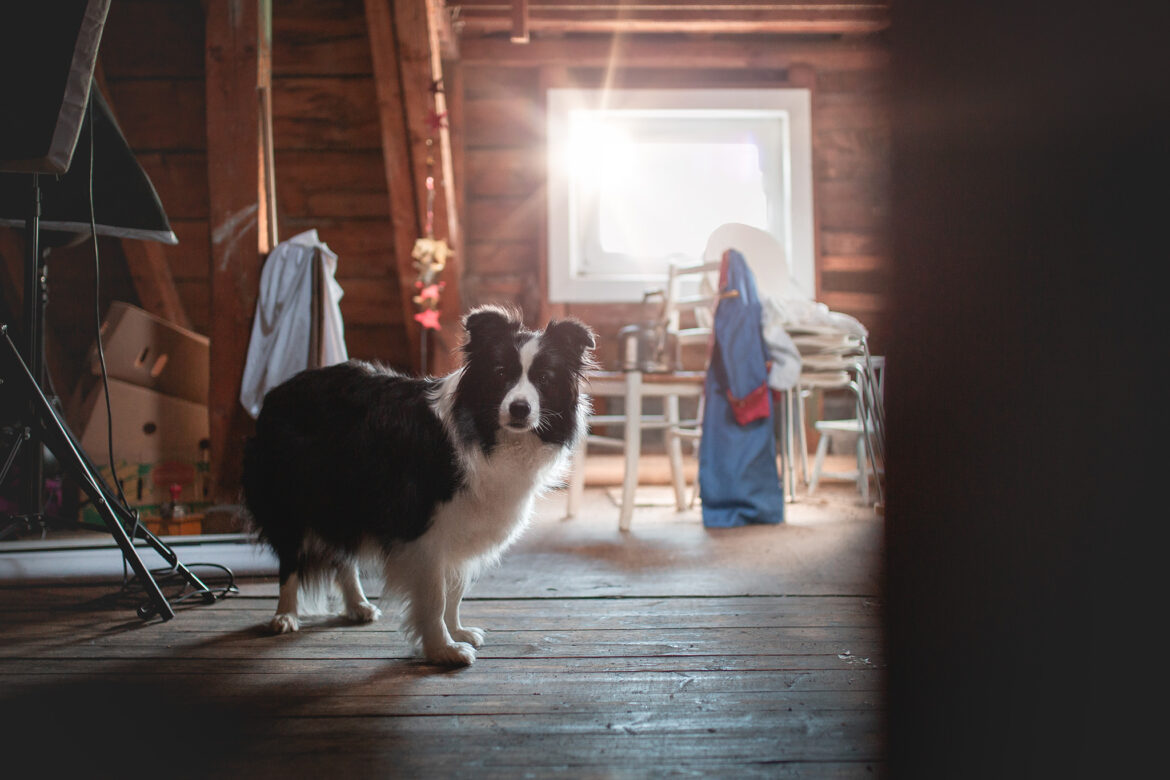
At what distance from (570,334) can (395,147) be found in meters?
2.45

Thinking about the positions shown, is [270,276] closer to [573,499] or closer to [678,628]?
[573,499]

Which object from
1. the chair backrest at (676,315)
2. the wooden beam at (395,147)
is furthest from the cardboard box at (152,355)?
the chair backrest at (676,315)

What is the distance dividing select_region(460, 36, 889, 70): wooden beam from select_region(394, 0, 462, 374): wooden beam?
720 mm

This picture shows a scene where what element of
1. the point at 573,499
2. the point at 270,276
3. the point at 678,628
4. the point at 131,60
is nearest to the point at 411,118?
the point at 270,276

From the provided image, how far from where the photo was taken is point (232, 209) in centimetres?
280

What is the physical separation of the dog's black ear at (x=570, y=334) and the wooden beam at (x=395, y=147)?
2426 millimetres

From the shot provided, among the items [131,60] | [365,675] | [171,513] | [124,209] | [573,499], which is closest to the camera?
[365,675]

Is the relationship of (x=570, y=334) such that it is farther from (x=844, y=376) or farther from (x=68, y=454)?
(x=844, y=376)

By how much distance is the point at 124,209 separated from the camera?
2.31 metres

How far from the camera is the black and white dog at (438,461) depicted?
1552 millimetres

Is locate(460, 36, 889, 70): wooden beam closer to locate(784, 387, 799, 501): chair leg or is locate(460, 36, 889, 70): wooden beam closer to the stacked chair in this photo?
the stacked chair

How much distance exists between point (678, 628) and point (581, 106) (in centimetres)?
379

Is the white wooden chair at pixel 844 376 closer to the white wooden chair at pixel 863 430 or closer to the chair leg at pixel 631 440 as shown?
the white wooden chair at pixel 863 430

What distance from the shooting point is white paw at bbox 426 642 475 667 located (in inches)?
57.5
